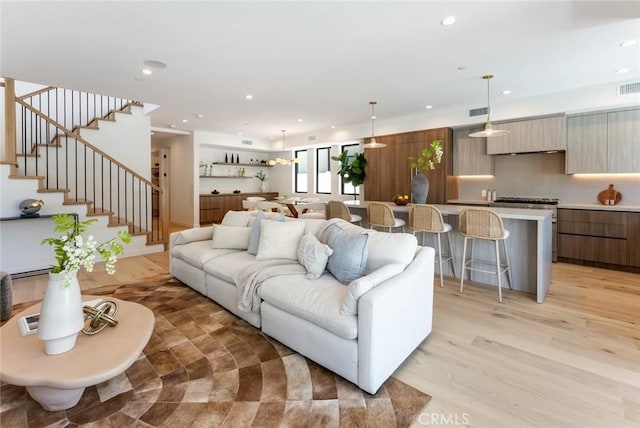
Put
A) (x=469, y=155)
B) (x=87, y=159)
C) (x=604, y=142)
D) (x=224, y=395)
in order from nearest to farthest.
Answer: (x=224, y=395)
(x=604, y=142)
(x=87, y=159)
(x=469, y=155)

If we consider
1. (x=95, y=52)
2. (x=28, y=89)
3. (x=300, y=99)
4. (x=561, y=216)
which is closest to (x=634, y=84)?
(x=561, y=216)

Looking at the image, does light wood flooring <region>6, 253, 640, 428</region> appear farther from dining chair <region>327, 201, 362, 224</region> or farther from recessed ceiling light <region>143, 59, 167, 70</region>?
recessed ceiling light <region>143, 59, 167, 70</region>

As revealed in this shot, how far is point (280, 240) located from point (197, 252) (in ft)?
3.63

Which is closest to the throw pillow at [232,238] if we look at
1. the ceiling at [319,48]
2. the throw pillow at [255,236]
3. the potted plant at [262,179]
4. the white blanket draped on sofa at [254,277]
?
the throw pillow at [255,236]

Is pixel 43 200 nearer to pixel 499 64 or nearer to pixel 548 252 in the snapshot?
pixel 499 64

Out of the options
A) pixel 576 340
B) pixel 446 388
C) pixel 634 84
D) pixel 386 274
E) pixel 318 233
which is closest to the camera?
pixel 446 388

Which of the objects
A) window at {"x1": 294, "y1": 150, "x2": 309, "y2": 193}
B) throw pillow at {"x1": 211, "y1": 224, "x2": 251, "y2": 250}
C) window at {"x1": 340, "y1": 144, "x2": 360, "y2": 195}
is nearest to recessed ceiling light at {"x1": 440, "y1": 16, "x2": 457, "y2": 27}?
throw pillow at {"x1": 211, "y1": 224, "x2": 251, "y2": 250}

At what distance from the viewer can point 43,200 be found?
179 inches

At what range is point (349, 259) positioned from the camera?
95.8 inches

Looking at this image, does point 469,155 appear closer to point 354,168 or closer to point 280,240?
point 354,168

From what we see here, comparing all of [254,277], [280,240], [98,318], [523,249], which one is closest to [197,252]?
[280,240]

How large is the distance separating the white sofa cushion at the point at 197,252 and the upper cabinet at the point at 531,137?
482cm

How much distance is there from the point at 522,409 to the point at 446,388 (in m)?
0.41

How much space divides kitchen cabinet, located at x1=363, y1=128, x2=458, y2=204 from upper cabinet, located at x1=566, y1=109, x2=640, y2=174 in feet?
5.95
